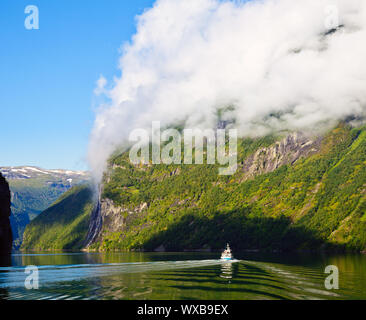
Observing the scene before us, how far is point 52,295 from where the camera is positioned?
52906mm

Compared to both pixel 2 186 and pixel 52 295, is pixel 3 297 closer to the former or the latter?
pixel 52 295

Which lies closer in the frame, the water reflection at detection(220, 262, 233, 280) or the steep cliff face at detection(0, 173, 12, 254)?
the water reflection at detection(220, 262, 233, 280)

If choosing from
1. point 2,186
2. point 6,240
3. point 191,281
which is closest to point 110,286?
point 191,281

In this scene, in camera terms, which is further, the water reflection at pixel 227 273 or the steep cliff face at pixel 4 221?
the steep cliff face at pixel 4 221

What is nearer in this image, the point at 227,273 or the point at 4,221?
the point at 227,273

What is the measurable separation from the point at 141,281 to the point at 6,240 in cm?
12284

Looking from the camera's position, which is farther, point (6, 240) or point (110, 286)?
point (6, 240)

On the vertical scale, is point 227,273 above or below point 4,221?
below

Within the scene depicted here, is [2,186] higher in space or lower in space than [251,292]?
higher
